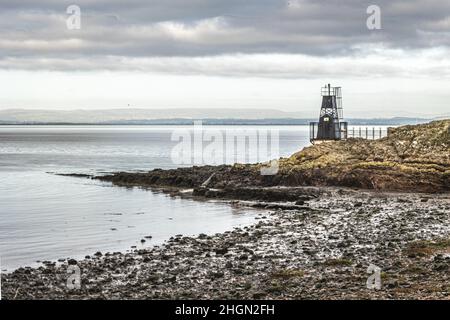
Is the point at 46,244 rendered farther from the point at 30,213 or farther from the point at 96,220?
the point at 30,213

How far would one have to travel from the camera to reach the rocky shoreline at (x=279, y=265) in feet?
67.4

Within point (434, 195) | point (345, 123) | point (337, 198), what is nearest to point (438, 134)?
point (434, 195)

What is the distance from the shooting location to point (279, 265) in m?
25.1

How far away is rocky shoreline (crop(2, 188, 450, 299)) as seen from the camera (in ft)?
67.4

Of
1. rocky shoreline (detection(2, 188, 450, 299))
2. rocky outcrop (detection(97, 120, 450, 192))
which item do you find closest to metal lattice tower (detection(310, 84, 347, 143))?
rocky outcrop (detection(97, 120, 450, 192))

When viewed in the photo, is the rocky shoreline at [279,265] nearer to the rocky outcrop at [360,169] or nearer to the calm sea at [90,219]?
the calm sea at [90,219]

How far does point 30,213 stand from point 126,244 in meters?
15.9

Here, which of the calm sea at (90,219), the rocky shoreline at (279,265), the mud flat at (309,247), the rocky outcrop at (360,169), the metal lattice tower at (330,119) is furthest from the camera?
the metal lattice tower at (330,119)

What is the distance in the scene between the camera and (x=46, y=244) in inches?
1265

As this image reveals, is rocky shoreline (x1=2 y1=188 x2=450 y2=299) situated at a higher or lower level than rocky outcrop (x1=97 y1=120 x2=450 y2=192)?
lower

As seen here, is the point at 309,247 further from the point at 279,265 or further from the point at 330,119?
the point at 330,119

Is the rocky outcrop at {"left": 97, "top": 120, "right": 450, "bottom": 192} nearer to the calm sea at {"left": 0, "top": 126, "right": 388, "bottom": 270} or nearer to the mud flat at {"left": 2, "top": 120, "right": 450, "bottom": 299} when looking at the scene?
the mud flat at {"left": 2, "top": 120, "right": 450, "bottom": 299}

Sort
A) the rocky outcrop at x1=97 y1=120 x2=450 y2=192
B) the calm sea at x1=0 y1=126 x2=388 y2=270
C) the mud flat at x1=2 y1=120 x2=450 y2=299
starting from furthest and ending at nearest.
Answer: the rocky outcrop at x1=97 y1=120 x2=450 y2=192 < the calm sea at x1=0 y1=126 x2=388 y2=270 < the mud flat at x1=2 y1=120 x2=450 y2=299

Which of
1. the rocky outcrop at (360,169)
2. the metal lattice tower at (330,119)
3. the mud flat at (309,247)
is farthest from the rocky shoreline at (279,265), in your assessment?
the metal lattice tower at (330,119)
